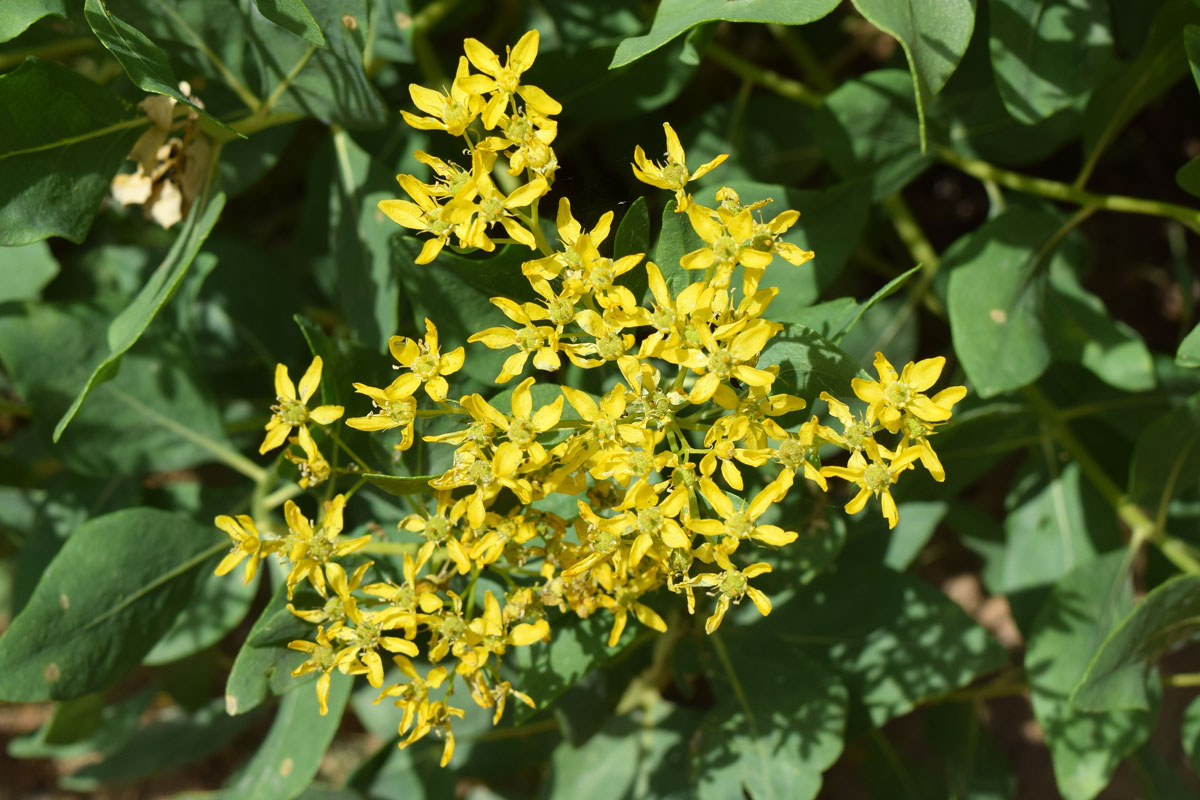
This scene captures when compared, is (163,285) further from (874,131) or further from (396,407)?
(874,131)

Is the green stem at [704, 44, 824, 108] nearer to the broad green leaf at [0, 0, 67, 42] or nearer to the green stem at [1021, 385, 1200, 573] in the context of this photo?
the green stem at [1021, 385, 1200, 573]

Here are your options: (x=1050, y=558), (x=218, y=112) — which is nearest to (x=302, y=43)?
(x=218, y=112)

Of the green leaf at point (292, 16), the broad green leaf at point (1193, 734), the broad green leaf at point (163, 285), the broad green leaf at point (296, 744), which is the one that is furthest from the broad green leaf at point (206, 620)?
the broad green leaf at point (1193, 734)

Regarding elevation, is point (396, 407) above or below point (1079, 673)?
above

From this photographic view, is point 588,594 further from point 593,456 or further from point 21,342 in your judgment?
point 21,342

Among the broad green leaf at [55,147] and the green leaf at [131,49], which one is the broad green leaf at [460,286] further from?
the broad green leaf at [55,147]

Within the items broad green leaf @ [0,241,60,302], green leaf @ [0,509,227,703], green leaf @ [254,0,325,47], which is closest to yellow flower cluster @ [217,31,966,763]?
green leaf @ [254,0,325,47]

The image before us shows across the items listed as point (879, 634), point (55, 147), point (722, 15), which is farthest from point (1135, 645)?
point (55, 147)
